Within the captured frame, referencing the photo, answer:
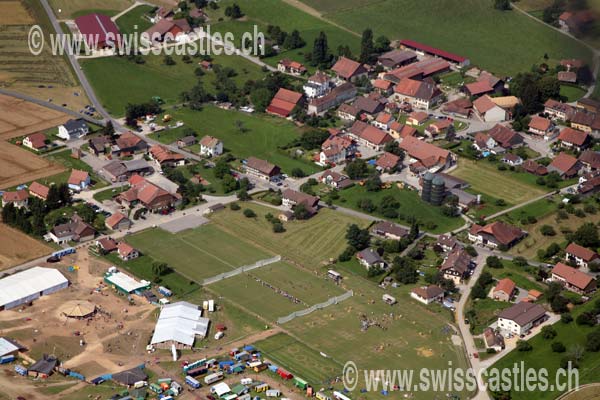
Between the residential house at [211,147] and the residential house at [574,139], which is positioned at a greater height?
the residential house at [574,139]

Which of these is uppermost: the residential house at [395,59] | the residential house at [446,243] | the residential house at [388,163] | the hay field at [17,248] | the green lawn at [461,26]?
the green lawn at [461,26]

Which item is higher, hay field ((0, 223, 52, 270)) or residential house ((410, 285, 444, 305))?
residential house ((410, 285, 444, 305))

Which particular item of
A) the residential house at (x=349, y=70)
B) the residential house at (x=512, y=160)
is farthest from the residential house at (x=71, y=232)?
the residential house at (x=349, y=70)

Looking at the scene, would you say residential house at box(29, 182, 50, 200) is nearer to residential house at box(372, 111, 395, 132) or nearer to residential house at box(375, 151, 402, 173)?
residential house at box(375, 151, 402, 173)

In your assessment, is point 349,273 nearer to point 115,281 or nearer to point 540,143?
point 115,281

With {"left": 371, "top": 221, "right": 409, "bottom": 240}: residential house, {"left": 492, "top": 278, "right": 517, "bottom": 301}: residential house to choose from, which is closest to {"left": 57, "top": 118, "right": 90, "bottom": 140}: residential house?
{"left": 371, "top": 221, "right": 409, "bottom": 240}: residential house

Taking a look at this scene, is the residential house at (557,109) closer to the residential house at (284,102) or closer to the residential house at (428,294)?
the residential house at (284,102)

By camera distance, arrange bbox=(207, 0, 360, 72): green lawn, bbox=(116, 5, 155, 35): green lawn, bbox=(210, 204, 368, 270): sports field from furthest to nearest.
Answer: bbox=(116, 5, 155, 35): green lawn, bbox=(207, 0, 360, 72): green lawn, bbox=(210, 204, 368, 270): sports field
